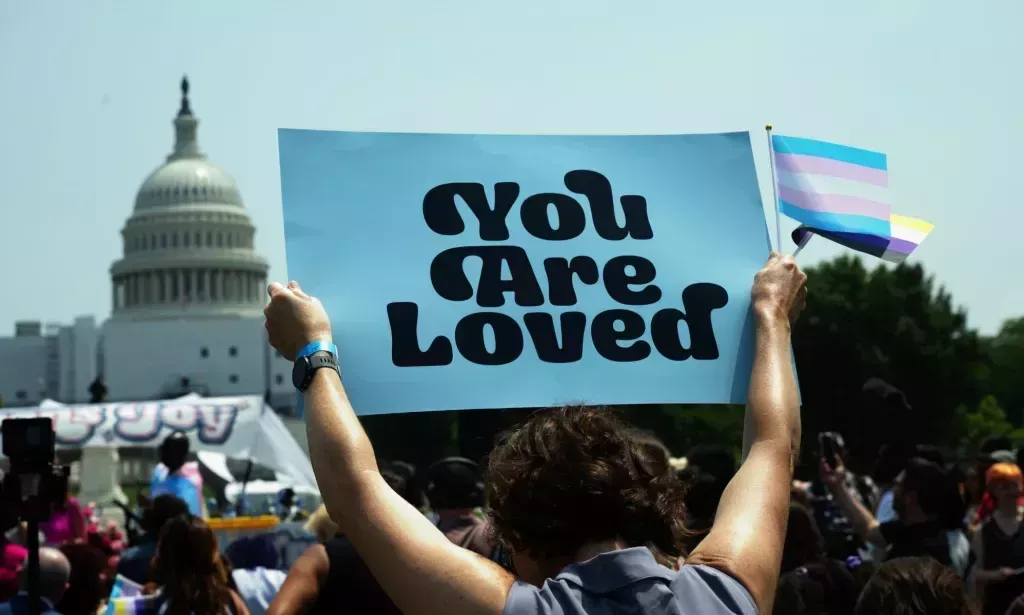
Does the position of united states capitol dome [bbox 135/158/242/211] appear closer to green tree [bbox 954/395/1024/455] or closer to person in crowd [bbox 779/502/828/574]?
green tree [bbox 954/395/1024/455]

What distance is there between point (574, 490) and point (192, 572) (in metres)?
2.98

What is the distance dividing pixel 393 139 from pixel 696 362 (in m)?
0.71

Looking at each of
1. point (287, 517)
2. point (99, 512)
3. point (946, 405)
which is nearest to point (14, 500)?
point (287, 517)

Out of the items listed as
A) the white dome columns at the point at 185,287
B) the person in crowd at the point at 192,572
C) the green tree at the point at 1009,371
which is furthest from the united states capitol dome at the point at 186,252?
the person in crowd at the point at 192,572

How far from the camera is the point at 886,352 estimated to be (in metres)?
46.6

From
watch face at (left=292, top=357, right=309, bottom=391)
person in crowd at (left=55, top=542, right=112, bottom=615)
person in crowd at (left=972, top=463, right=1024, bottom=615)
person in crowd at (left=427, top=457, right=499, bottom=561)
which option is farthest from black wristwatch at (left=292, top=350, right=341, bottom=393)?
person in crowd at (left=972, top=463, right=1024, bottom=615)

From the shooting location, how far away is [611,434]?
204 cm

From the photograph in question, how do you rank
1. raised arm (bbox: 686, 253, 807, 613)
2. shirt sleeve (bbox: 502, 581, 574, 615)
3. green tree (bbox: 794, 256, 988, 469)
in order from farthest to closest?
green tree (bbox: 794, 256, 988, 469), raised arm (bbox: 686, 253, 807, 613), shirt sleeve (bbox: 502, 581, 574, 615)

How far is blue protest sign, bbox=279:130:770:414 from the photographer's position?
2.63 meters

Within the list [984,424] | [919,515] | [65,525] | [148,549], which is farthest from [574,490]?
[984,424]

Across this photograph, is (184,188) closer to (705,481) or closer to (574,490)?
(705,481)

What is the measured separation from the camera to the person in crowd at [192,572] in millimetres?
4625

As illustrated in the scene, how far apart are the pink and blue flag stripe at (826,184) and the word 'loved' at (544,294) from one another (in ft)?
1.17

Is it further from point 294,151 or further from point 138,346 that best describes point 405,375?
point 138,346
